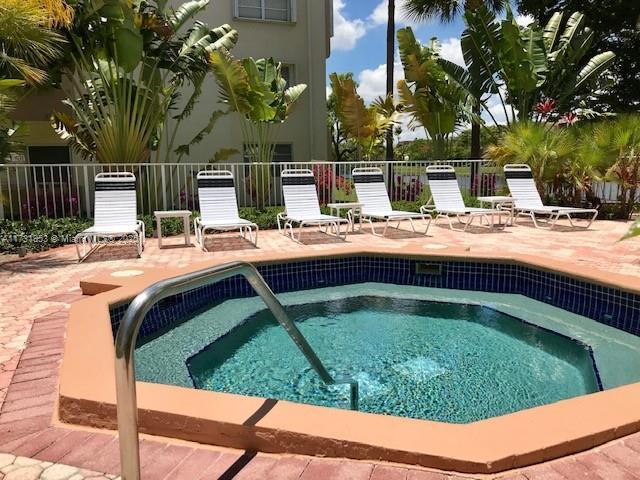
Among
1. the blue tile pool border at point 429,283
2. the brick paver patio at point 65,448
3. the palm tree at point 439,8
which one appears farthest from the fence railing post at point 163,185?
the palm tree at point 439,8

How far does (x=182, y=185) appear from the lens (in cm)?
1369

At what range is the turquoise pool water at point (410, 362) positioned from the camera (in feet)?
13.3

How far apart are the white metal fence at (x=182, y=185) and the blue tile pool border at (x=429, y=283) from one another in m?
5.26

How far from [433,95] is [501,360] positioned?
527 inches

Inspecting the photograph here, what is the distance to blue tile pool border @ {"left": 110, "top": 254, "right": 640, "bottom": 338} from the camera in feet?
19.2

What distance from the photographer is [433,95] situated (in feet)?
54.3

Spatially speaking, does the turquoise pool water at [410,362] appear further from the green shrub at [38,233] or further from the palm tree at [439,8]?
the palm tree at [439,8]

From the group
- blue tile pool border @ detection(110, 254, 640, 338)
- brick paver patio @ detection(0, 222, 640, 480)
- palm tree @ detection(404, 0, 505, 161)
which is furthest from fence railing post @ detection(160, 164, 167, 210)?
palm tree @ detection(404, 0, 505, 161)

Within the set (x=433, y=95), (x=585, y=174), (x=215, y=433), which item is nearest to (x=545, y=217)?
(x=585, y=174)

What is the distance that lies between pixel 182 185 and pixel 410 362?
10.4 metres

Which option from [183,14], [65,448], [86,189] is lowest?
[65,448]

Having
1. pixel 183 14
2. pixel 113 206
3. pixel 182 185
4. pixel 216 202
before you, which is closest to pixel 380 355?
pixel 216 202

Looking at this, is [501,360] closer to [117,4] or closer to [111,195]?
[111,195]

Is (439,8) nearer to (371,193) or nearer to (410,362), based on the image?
(371,193)
